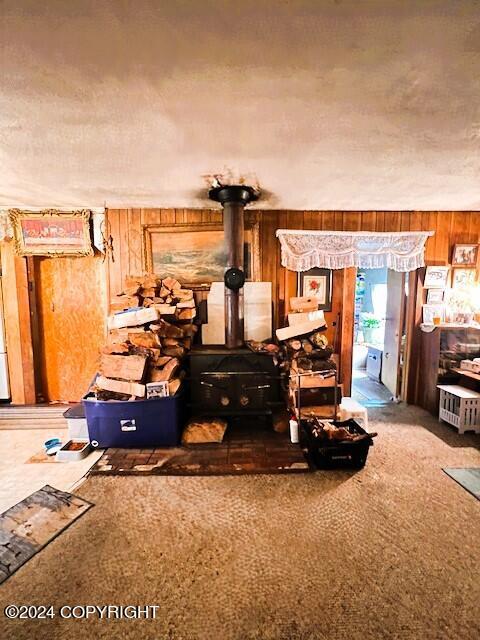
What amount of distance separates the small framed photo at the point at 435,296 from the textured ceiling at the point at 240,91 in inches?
58.9

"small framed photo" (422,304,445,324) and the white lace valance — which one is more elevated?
the white lace valance

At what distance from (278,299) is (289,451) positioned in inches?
69.4

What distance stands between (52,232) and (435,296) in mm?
4784

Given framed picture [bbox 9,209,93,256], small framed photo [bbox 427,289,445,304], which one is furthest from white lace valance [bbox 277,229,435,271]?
framed picture [bbox 9,209,93,256]

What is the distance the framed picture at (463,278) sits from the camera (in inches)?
149

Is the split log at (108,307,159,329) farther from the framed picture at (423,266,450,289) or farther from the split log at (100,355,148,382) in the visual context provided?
the framed picture at (423,266,450,289)

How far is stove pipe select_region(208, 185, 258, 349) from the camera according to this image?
2867 mm

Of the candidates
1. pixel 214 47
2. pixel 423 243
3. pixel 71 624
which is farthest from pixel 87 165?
pixel 423 243

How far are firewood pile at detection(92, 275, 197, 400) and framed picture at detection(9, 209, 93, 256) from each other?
85 centimetres

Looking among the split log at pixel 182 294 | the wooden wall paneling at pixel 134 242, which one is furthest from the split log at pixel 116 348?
the wooden wall paneling at pixel 134 242

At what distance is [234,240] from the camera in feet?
10.0

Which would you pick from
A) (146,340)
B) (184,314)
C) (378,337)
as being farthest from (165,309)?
(378,337)

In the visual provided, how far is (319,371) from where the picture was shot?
2951mm

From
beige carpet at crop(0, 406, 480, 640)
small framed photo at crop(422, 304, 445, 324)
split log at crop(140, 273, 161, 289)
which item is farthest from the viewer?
small framed photo at crop(422, 304, 445, 324)
